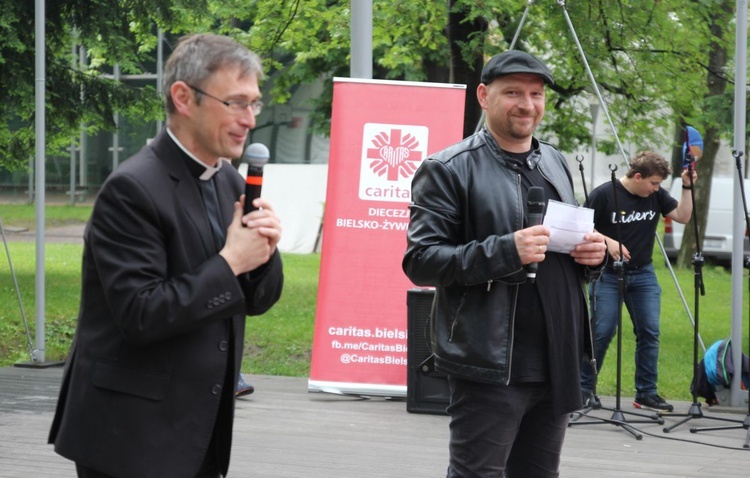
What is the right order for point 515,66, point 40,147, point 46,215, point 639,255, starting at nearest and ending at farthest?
1. point 515,66
2. point 639,255
3. point 40,147
4. point 46,215

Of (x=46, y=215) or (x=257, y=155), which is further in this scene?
→ (x=46, y=215)

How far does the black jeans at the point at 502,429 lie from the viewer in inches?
144

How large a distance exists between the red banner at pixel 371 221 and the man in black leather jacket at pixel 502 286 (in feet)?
16.8

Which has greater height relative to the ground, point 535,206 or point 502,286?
point 535,206

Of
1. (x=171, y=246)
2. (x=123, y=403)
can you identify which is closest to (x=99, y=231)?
(x=171, y=246)

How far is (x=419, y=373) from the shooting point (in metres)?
8.54

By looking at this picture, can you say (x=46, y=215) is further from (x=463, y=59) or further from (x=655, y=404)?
(x=655, y=404)

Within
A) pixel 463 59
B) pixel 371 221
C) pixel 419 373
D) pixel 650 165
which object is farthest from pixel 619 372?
pixel 463 59

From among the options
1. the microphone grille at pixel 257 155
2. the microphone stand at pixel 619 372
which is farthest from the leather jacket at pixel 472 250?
the microphone stand at pixel 619 372

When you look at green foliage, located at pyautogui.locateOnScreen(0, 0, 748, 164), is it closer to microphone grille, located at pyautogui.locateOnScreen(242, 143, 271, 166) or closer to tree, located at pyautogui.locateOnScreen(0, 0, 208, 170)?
tree, located at pyautogui.locateOnScreen(0, 0, 208, 170)

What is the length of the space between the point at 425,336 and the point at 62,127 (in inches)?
267

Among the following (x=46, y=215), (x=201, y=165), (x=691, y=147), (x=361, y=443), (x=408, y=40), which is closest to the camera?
(x=201, y=165)

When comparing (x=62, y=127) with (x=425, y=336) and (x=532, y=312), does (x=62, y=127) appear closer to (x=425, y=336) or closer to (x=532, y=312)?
(x=425, y=336)

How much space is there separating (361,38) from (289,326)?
4.94 m
